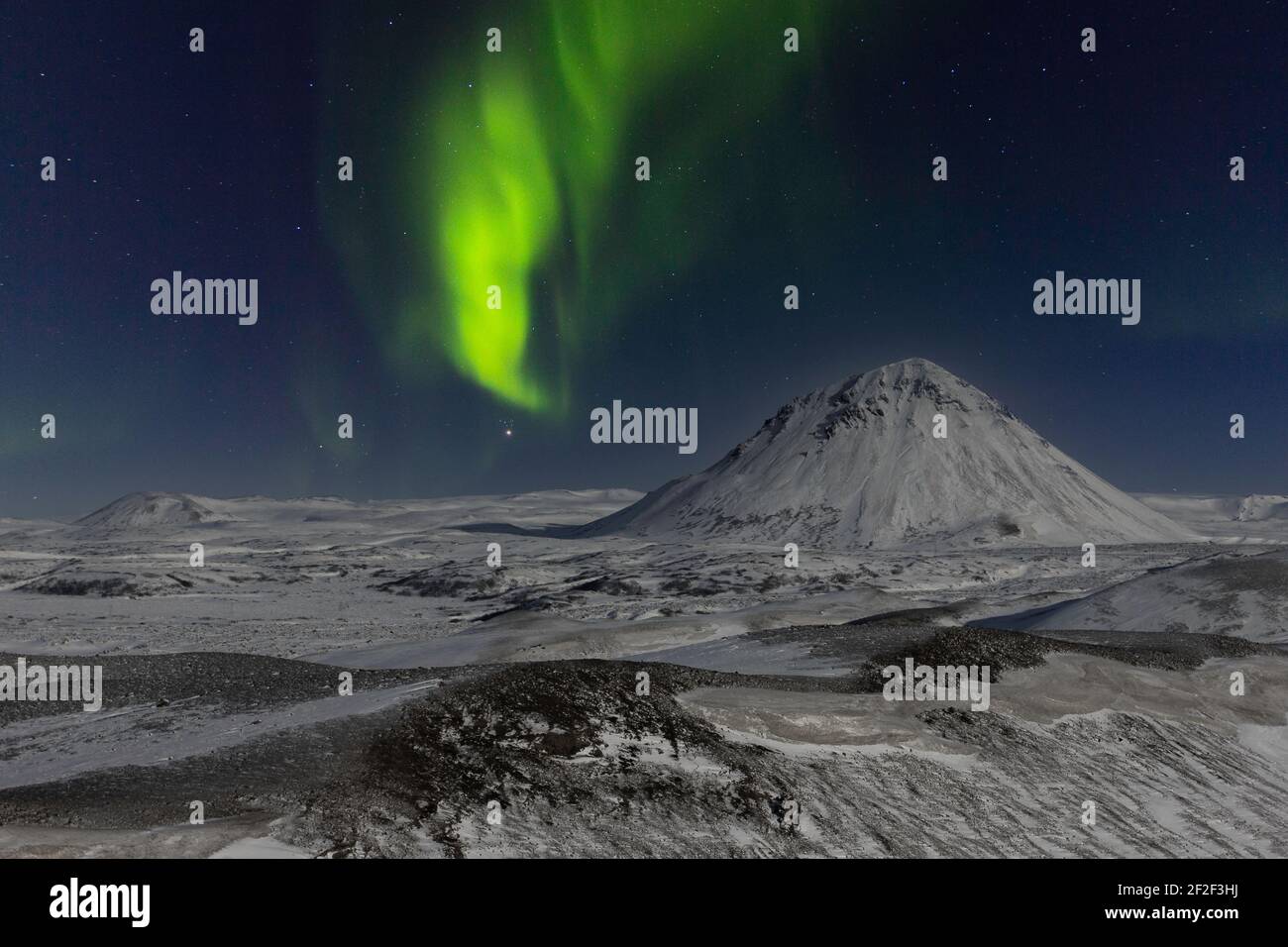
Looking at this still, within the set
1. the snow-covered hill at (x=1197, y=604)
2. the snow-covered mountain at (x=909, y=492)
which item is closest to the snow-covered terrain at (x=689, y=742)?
the snow-covered hill at (x=1197, y=604)

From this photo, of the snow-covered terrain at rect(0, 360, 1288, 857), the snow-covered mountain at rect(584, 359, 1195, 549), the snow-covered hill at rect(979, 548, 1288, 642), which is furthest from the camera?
the snow-covered mountain at rect(584, 359, 1195, 549)

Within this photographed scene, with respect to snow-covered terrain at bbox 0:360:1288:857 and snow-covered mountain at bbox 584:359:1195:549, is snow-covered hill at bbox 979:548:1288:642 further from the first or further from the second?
snow-covered mountain at bbox 584:359:1195:549

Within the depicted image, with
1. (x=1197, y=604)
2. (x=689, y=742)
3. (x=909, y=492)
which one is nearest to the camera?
(x=689, y=742)

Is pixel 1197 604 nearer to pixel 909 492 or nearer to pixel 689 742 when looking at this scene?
pixel 689 742

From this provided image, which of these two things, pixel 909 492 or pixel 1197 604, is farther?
pixel 909 492

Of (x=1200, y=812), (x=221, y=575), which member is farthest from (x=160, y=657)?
(x=221, y=575)

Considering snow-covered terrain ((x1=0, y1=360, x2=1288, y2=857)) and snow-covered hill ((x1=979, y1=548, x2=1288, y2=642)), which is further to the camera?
snow-covered hill ((x1=979, y1=548, x2=1288, y2=642))

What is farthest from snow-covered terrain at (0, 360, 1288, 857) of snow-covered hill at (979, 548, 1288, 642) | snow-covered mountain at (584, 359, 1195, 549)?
snow-covered mountain at (584, 359, 1195, 549)

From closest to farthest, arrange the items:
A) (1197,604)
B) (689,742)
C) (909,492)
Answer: (689,742) < (1197,604) < (909,492)

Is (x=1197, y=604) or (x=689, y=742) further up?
(x=689, y=742)

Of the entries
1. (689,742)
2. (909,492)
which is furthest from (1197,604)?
(909,492)

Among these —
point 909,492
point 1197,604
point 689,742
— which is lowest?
point 1197,604
